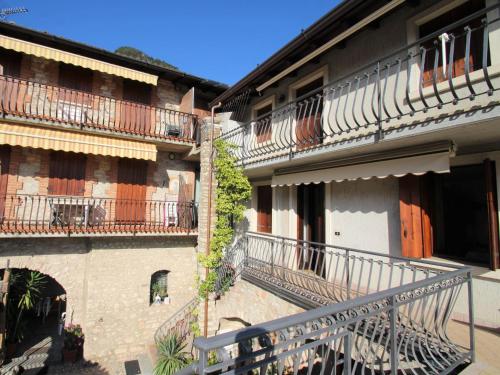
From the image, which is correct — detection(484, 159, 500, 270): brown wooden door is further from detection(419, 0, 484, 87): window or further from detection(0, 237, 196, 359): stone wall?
detection(0, 237, 196, 359): stone wall

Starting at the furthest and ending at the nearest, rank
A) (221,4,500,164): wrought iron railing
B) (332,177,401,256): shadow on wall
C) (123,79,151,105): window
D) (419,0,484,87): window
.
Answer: (123,79,151,105): window, (332,177,401,256): shadow on wall, (419,0,484,87): window, (221,4,500,164): wrought iron railing

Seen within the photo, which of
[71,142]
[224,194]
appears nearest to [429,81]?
[224,194]

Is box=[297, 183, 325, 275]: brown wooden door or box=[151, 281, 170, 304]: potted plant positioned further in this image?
box=[151, 281, 170, 304]: potted plant

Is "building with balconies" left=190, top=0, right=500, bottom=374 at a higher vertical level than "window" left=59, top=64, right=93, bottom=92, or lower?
lower

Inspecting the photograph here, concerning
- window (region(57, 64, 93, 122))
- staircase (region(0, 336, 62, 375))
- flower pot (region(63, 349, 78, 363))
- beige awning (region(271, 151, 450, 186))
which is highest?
window (region(57, 64, 93, 122))

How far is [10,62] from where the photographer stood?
39.3 feet

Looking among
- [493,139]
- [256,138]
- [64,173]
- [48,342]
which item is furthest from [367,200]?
[48,342]

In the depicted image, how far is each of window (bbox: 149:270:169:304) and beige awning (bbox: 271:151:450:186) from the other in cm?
888

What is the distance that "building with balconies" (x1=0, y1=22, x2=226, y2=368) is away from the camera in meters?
11.3

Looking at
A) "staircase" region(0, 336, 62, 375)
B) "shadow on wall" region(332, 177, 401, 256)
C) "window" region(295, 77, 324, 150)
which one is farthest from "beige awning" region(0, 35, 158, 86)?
"staircase" region(0, 336, 62, 375)

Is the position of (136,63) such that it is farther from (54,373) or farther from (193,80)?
(54,373)

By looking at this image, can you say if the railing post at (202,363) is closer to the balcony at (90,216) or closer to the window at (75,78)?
the balcony at (90,216)

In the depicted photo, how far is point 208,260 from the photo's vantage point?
10.8m

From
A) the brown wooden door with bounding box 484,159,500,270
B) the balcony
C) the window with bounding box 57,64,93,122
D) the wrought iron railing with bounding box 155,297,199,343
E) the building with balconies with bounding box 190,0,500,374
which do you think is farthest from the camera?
the wrought iron railing with bounding box 155,297,199,343
